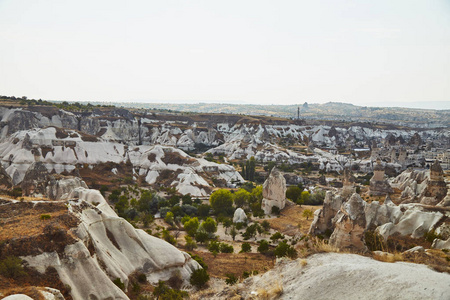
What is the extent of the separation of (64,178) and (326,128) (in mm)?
115244

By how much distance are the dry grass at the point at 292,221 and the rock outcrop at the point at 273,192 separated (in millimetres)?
1753

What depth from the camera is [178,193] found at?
→ 52.4m

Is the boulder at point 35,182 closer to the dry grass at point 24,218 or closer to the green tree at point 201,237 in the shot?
the green tree at point 201,237

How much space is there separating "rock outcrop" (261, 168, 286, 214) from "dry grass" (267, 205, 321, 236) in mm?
1753

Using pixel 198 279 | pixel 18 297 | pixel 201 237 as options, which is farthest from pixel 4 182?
pixel 18 297

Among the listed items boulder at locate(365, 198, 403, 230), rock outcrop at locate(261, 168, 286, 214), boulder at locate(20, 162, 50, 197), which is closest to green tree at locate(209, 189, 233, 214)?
rock outcrop at locate(261, 168, 286, 214)

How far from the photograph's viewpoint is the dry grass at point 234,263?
23.9 m

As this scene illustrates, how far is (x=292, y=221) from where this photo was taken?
1567 inches

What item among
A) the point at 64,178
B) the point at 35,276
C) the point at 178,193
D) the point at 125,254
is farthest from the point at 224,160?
the point at 35,276

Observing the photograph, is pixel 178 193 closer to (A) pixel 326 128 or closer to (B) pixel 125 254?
(B) pixel 125 254

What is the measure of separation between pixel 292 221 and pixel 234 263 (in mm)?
16041

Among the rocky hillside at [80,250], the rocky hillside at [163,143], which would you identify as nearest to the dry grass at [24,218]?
the rocky hillside at [80,250]

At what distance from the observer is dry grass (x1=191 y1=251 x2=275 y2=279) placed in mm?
23875

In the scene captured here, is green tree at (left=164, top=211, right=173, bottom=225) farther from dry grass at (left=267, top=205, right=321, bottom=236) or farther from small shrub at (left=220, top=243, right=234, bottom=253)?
dry grass at (left=267, top=205, right=321, bottom=236)
